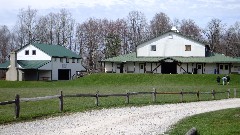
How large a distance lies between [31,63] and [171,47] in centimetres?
Result: 2702

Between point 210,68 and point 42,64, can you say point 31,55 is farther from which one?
point 210,68

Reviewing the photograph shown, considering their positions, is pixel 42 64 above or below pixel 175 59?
below

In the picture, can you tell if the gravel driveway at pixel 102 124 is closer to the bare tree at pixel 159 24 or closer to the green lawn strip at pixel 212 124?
the green lawn strip at pixel 212 124

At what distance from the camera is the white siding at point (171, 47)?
67938mm

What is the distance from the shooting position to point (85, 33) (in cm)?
10281

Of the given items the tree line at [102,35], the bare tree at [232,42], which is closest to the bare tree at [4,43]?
the tree line at [102,35]

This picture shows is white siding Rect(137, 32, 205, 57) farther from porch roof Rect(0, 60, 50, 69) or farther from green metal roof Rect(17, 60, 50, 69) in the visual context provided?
porch roof Rect(0, 60, 50, 69)

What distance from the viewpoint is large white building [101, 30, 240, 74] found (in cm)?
6625

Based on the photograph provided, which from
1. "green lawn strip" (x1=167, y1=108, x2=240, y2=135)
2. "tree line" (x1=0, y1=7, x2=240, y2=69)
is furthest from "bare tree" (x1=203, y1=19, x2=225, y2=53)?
"green lawn strip" (x1=167, y1=108, x2=240, y2=135)

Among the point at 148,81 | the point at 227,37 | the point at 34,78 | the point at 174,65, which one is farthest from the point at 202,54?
the point at 227,37

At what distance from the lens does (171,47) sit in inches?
2707

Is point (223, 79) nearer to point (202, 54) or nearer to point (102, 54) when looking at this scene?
point (202, 54)

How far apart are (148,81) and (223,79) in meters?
10.9

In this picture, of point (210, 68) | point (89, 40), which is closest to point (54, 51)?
point (89, 40)
